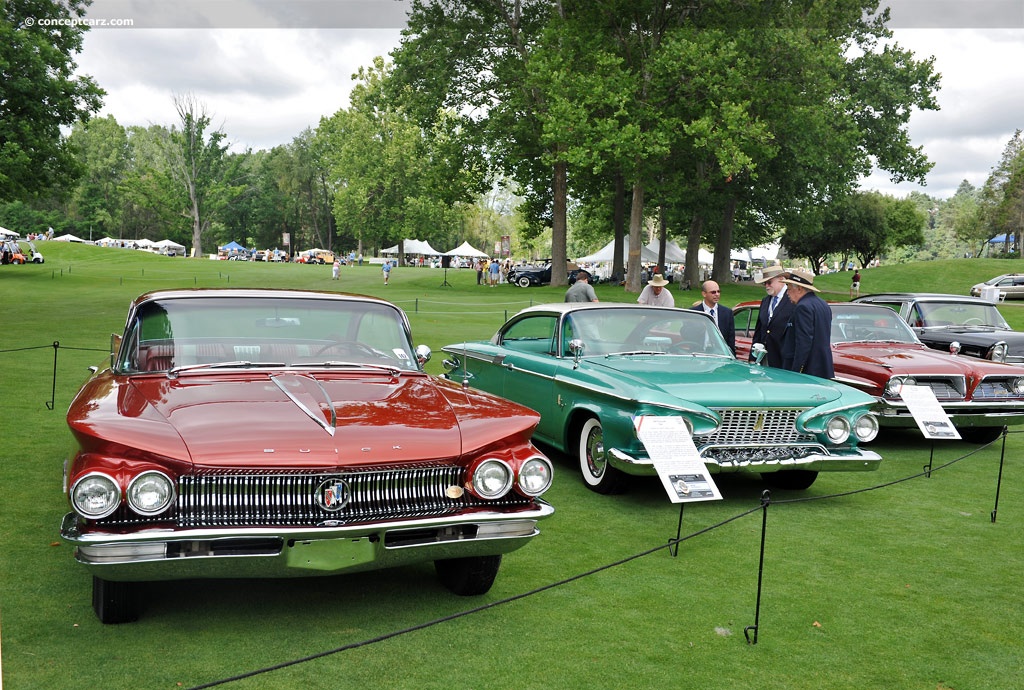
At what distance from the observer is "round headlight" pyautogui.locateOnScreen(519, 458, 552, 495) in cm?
458

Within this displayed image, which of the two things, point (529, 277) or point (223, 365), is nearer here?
point (223, 365)

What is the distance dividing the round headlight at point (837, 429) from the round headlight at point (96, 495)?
5570mm

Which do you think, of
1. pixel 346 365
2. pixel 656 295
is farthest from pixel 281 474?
pixel 656 295

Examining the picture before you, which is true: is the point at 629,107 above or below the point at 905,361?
above

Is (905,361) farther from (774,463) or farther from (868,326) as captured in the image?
(774,463)

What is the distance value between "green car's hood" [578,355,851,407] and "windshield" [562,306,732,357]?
A: 23 cm

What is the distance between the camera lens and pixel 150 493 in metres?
3.96

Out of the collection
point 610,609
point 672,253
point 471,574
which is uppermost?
point 672,253

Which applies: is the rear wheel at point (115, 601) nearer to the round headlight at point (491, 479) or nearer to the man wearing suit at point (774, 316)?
the round headlight at point (491, 479)

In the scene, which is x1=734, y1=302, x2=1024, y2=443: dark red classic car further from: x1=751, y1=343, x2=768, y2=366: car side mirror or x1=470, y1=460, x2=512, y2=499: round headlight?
x1=470, y1=460, x2=512, y2=499: round headlight

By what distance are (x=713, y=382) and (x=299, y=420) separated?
160 inches

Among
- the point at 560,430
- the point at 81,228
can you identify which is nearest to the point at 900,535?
the point at 560,430

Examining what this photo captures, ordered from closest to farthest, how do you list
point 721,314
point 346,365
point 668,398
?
point 346,365
point 668,398
point 721,314

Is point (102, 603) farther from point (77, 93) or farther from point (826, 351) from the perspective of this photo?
point (77, 93)
